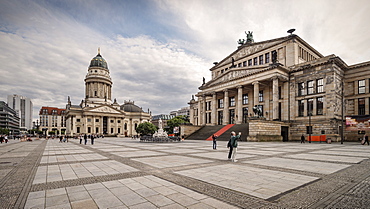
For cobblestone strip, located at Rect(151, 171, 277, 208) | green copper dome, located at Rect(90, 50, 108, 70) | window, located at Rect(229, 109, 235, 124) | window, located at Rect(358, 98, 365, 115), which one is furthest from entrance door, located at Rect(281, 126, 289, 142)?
green copper dome, located at Rect(90, 50, 108, 70)

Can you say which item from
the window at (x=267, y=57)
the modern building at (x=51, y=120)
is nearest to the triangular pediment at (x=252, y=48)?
the window at (x=267, y=57)

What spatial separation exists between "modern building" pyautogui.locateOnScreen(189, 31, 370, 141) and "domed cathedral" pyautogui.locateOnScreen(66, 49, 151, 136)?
7242 centimetres

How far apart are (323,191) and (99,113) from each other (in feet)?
341

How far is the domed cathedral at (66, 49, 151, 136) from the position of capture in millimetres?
94725

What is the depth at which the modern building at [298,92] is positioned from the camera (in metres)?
34.4

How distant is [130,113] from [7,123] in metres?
77.4

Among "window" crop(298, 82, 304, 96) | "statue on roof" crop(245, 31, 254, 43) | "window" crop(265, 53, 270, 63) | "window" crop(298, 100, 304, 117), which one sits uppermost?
"statue on roof" crop(245, 31, 254, 43)

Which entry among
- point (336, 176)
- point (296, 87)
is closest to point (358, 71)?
point (296, 87)

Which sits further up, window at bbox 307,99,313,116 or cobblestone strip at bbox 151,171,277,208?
window at bbox 307,99,313,116

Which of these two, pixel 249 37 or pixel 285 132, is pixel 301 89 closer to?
pixel 285 132

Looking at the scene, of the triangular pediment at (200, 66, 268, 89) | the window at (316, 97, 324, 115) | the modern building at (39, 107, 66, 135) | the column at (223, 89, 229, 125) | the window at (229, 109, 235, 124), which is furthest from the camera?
the modern building at (39, 107, 66, 135)

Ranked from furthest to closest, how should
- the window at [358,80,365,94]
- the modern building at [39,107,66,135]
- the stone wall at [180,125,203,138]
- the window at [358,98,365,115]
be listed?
the modern building at [39,107,66,135] < the stone wall at [180,125,203,138] < the window at [358,80,365,94] < the window at [358,98,365,115]

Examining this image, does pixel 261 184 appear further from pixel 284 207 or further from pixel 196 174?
pixel 196 174

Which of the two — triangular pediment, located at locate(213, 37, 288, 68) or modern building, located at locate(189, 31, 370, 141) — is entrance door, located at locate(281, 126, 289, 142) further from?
triangular pediment, located at locate(213, 37, 288, 68)
